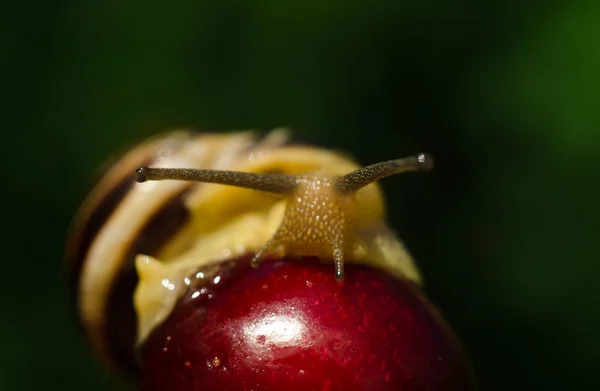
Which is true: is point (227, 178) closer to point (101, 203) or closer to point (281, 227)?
point (281, 227)

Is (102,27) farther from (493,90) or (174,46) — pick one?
(493,90)

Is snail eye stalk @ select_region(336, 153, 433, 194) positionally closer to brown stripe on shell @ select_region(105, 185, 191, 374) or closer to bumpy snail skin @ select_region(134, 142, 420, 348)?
bumpy snail skin @ select_region(134, 142, 420, 348)

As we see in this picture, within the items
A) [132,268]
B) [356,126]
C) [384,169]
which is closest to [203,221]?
[132,268]

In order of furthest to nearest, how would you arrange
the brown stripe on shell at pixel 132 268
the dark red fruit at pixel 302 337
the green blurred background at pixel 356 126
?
the green blurred background at pixel 356 126
the brown stripe on shell at pixel 132 268
the dark red fruit at pixel 302 337

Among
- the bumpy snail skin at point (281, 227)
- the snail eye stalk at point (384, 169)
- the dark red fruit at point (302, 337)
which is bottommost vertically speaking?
the dark red fruit at point (302, 337)

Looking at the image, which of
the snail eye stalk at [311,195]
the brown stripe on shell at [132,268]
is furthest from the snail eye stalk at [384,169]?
the brown stripe on shell at [132,268]

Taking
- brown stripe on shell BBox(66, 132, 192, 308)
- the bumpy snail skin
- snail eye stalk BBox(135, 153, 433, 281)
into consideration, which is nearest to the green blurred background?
brown stripe on shell BBox(66, 132, 192, 308)

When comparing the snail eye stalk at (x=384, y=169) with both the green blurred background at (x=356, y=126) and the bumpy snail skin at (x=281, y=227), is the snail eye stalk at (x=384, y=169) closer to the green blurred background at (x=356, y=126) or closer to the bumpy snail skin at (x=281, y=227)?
the bumpy snail skin at (x=281, y=227)
